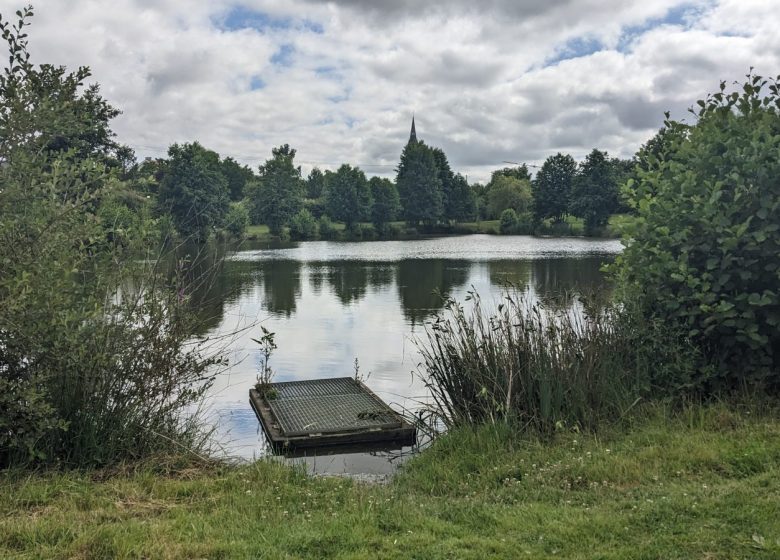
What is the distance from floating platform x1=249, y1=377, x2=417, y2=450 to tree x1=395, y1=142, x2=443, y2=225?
85.7 meters

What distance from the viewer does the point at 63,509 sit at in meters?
4.55

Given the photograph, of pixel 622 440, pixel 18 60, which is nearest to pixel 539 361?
pixel 622 440

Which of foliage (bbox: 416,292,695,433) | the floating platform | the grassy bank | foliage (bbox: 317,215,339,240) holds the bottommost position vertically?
the floating platform

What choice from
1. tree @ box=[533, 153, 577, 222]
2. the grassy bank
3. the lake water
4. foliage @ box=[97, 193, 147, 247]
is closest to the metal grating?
the lake water

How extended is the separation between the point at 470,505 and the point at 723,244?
399 cm

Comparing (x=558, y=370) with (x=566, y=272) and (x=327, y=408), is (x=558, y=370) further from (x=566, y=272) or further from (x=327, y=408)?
(x=566, y=272)

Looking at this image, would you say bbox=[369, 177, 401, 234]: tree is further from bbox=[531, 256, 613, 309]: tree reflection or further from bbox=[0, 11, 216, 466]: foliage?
bbox=[0, 11, 216, 466]: foliage

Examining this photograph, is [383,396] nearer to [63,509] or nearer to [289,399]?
[289,399]

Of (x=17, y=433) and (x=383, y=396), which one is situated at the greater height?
(x=17, y=433)

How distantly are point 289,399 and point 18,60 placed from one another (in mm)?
6192

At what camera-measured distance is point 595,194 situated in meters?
74.1

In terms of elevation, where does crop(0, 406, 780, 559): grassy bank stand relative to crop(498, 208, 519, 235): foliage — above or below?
below

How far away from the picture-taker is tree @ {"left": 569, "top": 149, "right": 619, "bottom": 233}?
73.5m

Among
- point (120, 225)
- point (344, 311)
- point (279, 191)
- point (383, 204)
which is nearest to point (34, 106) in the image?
point (120, 225)
